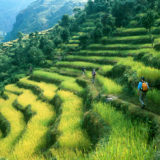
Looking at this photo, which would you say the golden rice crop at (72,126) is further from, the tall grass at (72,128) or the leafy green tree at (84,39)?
the leafy green tree at (84,39)

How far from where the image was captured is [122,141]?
487cm

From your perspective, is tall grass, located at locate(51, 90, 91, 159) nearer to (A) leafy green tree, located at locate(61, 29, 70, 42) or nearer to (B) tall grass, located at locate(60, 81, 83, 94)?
(B) tall grass, located at locate(60, 81, 83, 94)

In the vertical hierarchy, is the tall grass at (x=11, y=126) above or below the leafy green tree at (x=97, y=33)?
below

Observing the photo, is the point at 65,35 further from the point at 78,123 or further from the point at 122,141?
the point at 122,141

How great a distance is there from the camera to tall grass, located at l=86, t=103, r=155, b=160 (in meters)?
3.94

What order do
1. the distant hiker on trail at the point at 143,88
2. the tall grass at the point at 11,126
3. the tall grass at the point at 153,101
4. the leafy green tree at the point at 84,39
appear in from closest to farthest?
the distant hiker on trail at the point at 143,88, the tall grass at the point at 153,101, the tall grass at the point at 11,126, the leafy green tree at the point at 84,39

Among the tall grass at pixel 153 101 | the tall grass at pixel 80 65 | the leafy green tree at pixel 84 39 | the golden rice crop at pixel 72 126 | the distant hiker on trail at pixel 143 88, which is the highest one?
the distant hiker on trail at pixel 143 88

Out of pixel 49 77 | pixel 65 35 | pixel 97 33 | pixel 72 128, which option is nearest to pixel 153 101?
pixel 72 128

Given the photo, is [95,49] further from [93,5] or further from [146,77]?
[93,5]

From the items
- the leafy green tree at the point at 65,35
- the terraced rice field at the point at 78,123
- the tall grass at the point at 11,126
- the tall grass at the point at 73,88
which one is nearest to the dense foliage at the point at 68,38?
the leafy green tree at the point at 65,35

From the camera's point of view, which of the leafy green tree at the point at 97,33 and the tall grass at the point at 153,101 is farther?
the leafy green tree at the point at 97,33

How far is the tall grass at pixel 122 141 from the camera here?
394 cm

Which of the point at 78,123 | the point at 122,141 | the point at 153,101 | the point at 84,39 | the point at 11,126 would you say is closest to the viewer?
the point at 122,141

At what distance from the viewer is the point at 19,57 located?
45156mm
